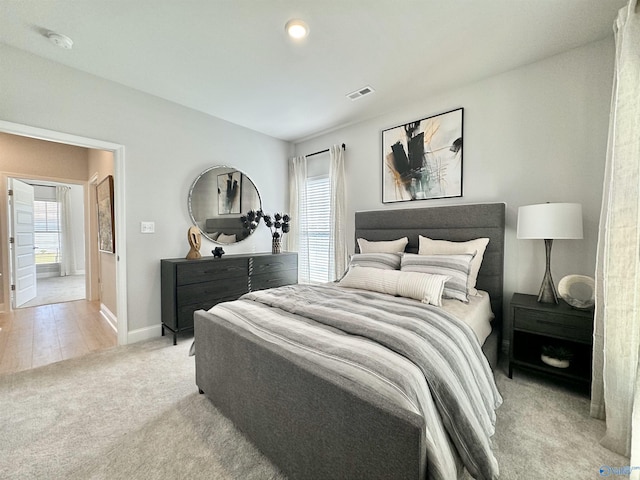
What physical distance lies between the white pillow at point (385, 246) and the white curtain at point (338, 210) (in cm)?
62

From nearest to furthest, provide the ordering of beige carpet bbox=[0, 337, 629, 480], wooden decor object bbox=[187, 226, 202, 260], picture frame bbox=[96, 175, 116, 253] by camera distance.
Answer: beige carpet bbox=[0, 337, 629, 480] → wooden decor object bbox=[187, 226, 202, 260] → picture frame bbox=[96, 175, 116, 253]

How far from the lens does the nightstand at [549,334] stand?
1.84 metres

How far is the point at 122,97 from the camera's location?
277cm

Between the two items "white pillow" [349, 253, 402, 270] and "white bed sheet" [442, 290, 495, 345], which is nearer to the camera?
"white bed sheet" [442, 290, 495, 345]

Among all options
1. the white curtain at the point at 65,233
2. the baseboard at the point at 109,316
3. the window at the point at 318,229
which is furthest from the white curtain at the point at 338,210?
the white curtain at the point at 65,233

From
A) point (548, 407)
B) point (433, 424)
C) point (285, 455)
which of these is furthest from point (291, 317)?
point (548, 407)

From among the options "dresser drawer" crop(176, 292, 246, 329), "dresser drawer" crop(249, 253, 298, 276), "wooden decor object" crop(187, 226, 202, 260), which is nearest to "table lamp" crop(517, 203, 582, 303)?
"dresser drawer" crop(249, 253, 298, 276)

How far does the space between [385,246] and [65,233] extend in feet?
28.5

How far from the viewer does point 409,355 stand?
1175 millimetres

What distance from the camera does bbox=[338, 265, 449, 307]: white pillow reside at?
1.99 meters

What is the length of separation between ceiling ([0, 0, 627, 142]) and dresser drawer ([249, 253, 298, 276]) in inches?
77.1

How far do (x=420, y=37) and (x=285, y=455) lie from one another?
2843 mm

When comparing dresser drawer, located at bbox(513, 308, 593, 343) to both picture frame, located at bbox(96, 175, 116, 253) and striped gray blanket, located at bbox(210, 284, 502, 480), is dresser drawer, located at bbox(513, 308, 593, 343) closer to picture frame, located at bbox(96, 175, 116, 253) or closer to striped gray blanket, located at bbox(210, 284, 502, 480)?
striped gray blanket, located at bbox(210, 284, 502, 480)

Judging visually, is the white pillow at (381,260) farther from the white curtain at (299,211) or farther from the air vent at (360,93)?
the air vent at (360,93)
